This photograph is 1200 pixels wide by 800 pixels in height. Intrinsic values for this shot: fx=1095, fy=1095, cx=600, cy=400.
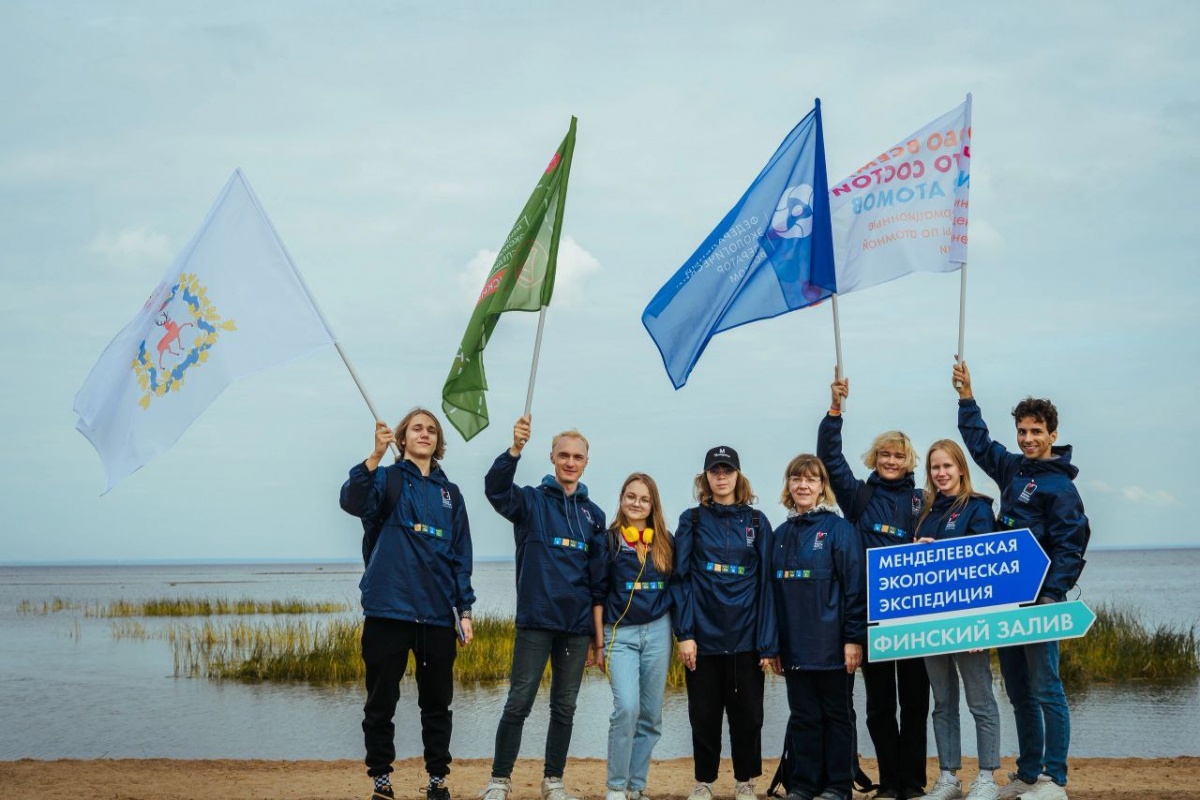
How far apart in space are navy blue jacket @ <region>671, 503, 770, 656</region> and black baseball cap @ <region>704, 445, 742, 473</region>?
258 mm

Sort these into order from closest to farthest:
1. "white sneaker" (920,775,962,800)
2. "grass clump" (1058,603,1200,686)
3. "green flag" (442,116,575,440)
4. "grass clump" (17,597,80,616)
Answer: "white sneaker" (920,775,962,800), "green flag" (442,116,575,440), "grass clump" (1058,603,1200,686), "grass clump" (17,597,80,616)

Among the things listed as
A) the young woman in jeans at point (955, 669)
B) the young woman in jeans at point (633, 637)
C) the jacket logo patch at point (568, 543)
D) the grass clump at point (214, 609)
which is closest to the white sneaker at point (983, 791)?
the young woman in jeans at point (955, 669)

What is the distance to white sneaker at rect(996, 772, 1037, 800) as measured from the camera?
6643 mm

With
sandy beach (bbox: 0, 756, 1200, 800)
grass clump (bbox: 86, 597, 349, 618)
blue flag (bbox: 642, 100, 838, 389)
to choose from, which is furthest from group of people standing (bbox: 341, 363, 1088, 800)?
grass clump (bbox: 86, 597, 349, 618)

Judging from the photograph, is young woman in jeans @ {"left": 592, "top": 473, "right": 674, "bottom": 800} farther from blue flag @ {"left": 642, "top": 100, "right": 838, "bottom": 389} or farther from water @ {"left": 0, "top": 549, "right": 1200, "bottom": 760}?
water @ {"left": 0, "top": 549, "right": 1200, "bottom": 760}

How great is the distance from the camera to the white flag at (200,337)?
6.61m

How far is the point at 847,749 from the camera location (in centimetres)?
653

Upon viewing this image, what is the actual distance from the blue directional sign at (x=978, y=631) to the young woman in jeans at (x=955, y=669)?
6.4 inches

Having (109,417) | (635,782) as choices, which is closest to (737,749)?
(635,782)

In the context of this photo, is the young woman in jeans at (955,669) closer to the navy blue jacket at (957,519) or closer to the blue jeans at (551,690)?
the navy blue jacket at (957,519)

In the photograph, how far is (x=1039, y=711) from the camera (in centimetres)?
663

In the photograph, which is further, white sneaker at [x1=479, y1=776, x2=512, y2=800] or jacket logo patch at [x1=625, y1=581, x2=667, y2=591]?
jacket logo patch at [x1=625, y1=581, x2=667, y2=591]

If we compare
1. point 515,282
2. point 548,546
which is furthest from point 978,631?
point 515,282

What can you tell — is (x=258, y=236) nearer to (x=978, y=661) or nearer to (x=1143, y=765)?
(x=978, y=661)
